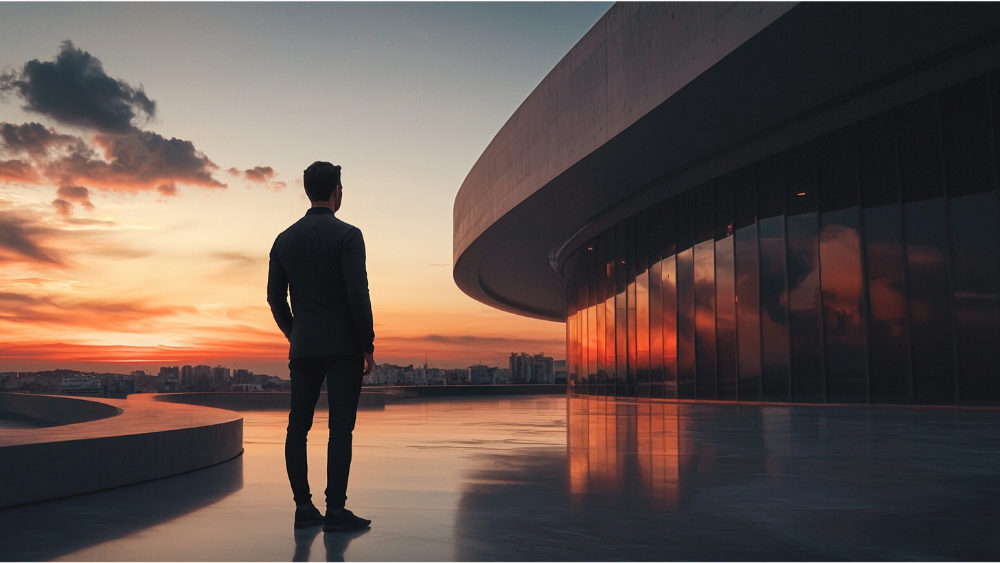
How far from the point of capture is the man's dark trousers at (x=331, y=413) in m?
3.35

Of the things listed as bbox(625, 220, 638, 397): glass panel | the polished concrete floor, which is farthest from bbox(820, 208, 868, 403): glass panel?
the polished concrete floor

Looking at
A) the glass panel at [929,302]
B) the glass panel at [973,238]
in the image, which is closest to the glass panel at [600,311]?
the glass panel at [929,302]

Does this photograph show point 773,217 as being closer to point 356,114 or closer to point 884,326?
point 884,326

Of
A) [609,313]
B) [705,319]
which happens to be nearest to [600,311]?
[609,313]

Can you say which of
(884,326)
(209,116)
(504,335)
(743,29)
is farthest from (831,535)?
(504,335)

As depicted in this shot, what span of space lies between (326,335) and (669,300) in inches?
723

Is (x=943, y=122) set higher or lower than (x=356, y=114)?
lower

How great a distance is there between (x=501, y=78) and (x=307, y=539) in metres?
18.2

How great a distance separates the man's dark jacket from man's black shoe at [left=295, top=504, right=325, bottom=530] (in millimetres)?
733

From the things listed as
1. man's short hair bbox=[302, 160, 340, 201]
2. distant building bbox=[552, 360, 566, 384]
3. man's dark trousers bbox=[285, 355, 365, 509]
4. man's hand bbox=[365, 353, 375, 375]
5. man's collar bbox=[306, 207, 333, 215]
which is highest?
man's short hair bbox=[302, 160, 340, 201]

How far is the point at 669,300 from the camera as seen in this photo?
68.2ft

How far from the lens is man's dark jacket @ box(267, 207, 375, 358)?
133 inches

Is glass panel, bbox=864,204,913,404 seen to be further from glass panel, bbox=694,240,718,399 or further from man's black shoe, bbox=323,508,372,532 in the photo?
man's black shoe, bbox=323,508,372,532

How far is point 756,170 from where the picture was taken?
17641 mm
